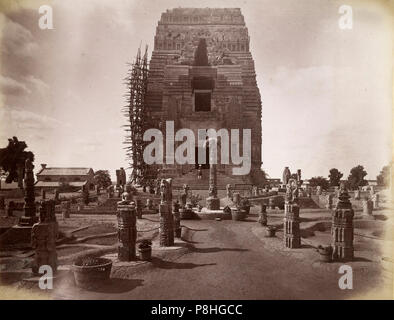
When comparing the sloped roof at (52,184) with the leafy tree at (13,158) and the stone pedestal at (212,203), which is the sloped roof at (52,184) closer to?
the leafy tree at (13,158)

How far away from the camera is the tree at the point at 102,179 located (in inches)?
2095

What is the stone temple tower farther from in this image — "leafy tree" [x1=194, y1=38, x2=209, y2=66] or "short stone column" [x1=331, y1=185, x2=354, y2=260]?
"short stone column" [x1=331, y1=185, x2=354, y2=260]

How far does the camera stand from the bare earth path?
32.4ft

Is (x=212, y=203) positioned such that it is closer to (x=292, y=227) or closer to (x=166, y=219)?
(x=166, y=219)

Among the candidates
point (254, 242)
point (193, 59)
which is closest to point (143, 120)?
point (193, 59)

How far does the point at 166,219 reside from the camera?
48.6ft

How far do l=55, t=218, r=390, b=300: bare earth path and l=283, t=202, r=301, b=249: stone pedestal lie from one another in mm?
1108

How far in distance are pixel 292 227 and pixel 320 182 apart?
32.3m

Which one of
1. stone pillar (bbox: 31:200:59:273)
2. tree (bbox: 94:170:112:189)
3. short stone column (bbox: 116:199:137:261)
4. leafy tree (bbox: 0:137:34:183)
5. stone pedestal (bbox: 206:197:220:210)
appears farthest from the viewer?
tree (bbox: 94:170:112:189)

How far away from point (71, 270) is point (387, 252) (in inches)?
385

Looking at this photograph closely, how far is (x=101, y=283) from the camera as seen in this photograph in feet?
33.5

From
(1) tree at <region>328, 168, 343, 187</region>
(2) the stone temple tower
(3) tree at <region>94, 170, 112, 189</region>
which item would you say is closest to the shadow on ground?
(2) the stone temple tower

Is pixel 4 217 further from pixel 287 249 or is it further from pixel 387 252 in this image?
pixel 387 252

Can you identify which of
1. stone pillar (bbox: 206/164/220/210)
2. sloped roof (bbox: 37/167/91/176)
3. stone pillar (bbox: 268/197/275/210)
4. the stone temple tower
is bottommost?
stone pillar (bbox: 268/197/275/210)
